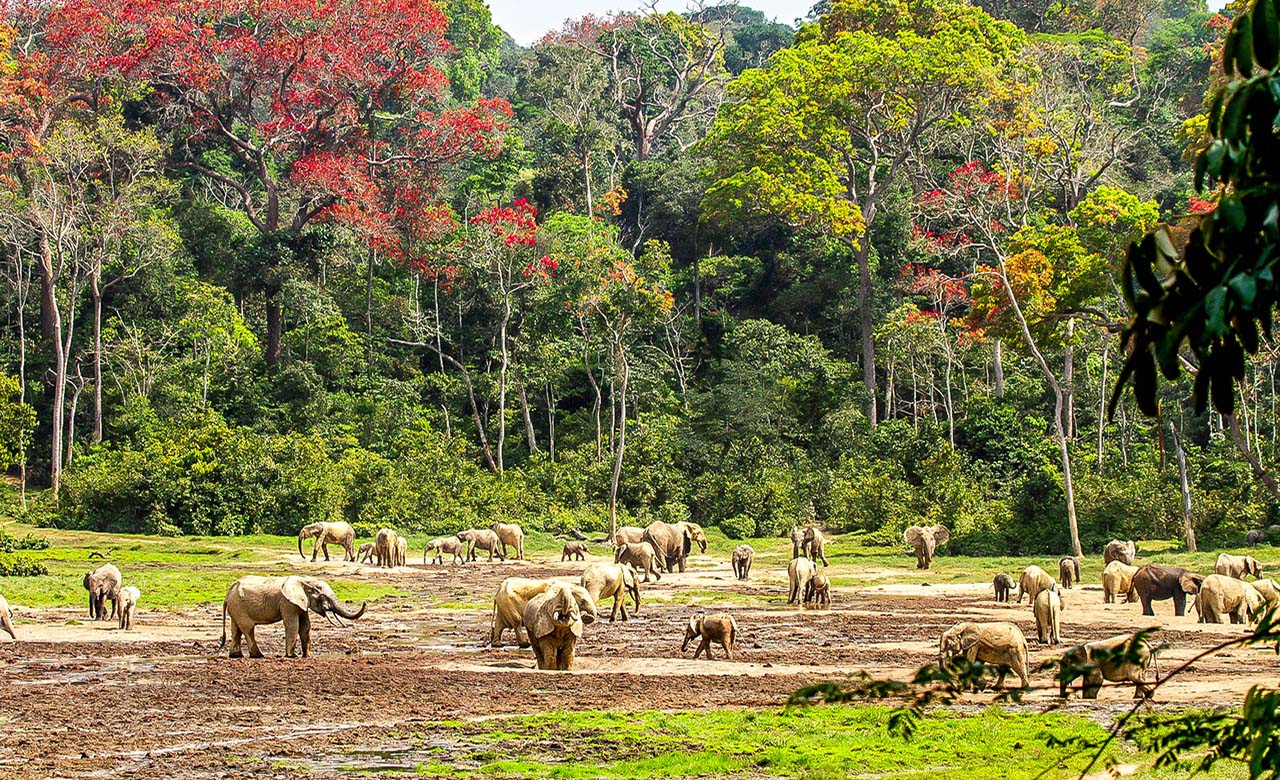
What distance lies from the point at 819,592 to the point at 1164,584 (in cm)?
587

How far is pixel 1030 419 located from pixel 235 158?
36078mm

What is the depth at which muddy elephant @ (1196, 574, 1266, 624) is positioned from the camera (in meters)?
20.1

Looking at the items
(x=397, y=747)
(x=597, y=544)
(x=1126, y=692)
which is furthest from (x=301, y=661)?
(x=597, y=544)

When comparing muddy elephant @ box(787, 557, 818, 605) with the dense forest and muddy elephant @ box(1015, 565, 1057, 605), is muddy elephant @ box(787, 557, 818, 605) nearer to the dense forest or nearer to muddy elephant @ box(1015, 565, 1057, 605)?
muddy elephant @ box(1015, 565, 1057, 605)

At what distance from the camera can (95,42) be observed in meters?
48.8

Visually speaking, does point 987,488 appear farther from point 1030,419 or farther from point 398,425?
point 398,425

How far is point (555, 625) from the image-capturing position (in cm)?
1689

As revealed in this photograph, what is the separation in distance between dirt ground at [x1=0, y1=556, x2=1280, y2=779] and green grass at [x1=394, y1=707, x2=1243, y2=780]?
621mm

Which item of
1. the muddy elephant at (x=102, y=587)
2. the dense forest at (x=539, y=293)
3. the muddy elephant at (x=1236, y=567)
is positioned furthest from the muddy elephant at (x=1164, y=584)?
the muddy elephant at (x=102, y=587)

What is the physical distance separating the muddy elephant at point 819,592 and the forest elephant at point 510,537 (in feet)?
48.6

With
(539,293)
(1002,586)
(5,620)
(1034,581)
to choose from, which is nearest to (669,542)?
(1002,586)

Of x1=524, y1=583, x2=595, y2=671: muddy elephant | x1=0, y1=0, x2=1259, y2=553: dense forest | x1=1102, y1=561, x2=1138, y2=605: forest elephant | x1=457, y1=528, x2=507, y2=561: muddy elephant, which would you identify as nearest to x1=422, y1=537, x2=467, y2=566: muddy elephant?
x1=457, y1=528, x2=507, y2=561: muddy elephant

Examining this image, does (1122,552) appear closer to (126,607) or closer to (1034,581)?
(1034,581)

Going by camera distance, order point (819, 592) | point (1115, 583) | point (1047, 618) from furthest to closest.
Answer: point (819, 592) < point (1115, 583) < point (1047, 618)
